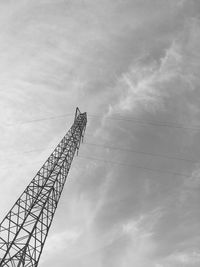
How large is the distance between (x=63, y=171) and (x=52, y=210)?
387 centimetres

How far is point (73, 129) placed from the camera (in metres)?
26.2

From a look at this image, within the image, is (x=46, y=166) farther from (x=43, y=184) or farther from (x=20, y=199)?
(x=20, y=199)

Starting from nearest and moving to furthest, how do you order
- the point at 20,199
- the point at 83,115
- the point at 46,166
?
1. the point at 20,199
2. the point at 46,166
3. the point at 83,115

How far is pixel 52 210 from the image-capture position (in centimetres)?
1967

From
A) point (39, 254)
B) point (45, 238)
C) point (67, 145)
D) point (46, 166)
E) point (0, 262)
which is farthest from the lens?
point (67, 145)

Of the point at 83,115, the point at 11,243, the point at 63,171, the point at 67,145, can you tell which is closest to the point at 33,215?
the point at 11,243

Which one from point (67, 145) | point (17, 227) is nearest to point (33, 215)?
point (17, 227)

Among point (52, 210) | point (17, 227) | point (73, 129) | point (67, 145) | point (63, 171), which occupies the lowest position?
point (17, 227)

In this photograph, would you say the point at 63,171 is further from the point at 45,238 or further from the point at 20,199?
the point at 45,238

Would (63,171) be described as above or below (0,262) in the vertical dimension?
above

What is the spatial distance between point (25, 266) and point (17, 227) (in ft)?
9.31

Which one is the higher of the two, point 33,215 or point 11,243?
point 33,215

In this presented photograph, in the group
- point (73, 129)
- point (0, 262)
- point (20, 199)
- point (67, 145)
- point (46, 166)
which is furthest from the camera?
point (73, 129)

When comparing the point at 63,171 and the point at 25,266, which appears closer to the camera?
the point at 25,266
